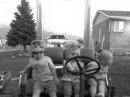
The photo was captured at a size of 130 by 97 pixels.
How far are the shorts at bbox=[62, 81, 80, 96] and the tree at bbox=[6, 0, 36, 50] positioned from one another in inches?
807

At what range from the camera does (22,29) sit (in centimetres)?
2338

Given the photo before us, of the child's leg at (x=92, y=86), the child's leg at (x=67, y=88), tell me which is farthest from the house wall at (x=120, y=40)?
the child's leg at (x=67, y=88)

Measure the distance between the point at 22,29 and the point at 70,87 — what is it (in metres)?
20.8

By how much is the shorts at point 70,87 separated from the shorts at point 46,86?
158 mm

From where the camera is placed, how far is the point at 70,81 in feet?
10.8

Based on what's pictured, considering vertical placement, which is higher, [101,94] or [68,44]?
[68,44]

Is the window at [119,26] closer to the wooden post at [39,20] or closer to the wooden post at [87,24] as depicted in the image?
the wooden post at [87,24]

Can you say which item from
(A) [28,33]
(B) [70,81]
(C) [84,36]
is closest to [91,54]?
(C) [84,36]

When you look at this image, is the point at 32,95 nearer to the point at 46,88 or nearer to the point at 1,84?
the point at 46,88

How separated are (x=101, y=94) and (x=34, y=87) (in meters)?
0.99

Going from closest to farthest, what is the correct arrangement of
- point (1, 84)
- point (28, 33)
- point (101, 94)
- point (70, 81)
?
point (101, 94) < point (70, 81) < point (1, 84) < point (28, 33)

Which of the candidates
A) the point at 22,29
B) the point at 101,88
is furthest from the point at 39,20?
the point at 22,29

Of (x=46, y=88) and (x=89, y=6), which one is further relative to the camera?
(x=89, y=6)

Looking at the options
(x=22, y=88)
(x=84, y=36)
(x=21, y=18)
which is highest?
(x=21, y=18)
